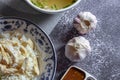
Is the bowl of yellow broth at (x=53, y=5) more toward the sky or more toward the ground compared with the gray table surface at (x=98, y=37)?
more toward the sky

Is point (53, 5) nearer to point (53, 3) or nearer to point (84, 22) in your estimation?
point (53, 3)

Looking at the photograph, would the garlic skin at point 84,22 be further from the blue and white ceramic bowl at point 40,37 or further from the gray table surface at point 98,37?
the blue and white ceramic bowl at point 40,37

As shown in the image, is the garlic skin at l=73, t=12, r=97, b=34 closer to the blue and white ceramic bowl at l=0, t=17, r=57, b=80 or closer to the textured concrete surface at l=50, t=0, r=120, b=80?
the textured concrete surface at l=50, t=0, r=120, b=80

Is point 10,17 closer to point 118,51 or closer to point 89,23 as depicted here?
point 89,23

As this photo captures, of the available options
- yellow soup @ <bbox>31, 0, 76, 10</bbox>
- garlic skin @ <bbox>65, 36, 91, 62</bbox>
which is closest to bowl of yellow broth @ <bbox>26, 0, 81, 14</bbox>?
yellow soup @ <bbox>31, 0, 76, 10</bbox>

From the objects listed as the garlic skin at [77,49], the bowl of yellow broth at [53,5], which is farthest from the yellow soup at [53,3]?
the garlic skin at [77,49]

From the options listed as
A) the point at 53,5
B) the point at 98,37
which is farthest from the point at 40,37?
the point at 98,37
